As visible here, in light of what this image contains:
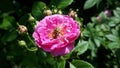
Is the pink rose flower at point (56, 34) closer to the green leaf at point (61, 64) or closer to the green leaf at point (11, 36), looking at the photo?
the green leaf at point (61, 64)

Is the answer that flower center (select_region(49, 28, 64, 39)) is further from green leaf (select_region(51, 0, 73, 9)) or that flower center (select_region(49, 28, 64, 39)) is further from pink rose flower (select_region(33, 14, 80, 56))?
green leaf (select_region(51, 0, 73, 9))

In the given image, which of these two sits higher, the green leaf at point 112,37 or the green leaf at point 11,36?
the green leaf at point 11,36

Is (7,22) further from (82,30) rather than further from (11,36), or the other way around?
(82,30)

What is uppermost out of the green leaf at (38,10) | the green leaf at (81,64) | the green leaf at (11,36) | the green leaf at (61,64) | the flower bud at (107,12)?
the green leaf at (38,10)

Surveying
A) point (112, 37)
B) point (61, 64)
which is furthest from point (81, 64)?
point (112, 37)

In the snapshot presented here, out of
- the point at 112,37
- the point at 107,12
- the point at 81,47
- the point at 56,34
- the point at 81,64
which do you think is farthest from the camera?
the point at 107,12

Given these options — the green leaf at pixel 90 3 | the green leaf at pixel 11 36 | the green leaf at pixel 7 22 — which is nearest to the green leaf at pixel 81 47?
the green leaf at pixel 90 3

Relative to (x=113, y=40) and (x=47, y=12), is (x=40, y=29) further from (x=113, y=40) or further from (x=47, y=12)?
(x=113, y=40)

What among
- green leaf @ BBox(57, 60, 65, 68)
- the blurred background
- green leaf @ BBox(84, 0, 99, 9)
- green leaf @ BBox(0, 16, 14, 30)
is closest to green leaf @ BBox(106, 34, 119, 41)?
the blurred background

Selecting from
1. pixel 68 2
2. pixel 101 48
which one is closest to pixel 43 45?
pixel 68 2
